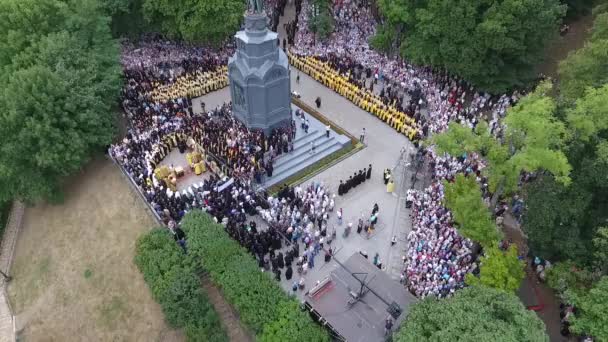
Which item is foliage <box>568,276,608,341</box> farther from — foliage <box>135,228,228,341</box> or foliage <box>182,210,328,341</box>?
foliage <box>135,228,228,341</box>


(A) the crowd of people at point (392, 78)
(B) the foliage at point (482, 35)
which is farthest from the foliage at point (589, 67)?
(A) the crowd of people at point (392, 78)

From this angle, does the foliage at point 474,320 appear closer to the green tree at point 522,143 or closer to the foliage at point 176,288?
the green tree at point 522,143

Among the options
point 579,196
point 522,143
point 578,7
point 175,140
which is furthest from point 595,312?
point 578,7

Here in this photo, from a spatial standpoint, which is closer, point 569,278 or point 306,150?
point 569,278

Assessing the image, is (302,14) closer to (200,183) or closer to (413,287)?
(200,183)

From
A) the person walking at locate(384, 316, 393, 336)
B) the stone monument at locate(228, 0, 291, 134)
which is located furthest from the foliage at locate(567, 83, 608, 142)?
the stone monument at locate(228, 0, 291, 134)

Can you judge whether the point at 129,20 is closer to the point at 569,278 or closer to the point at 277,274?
the point at 277,274
